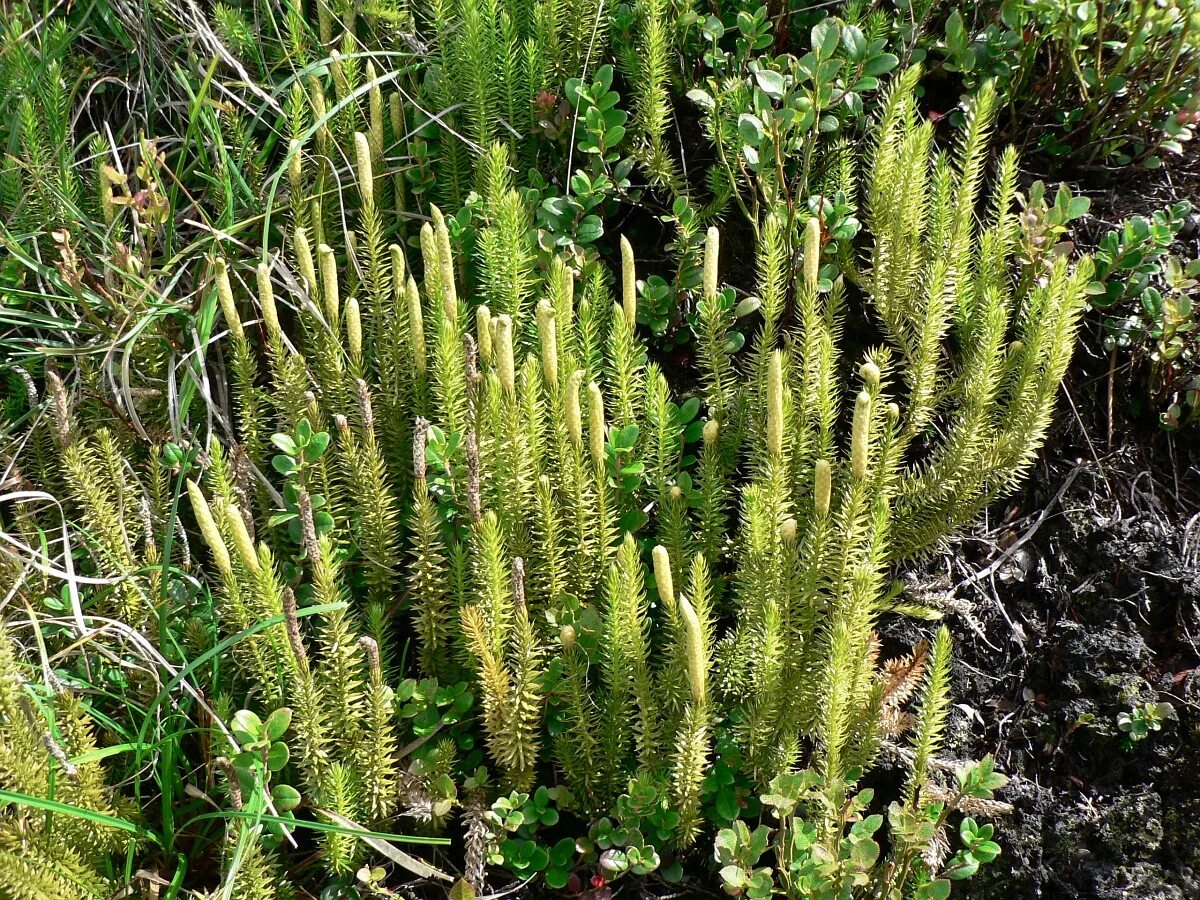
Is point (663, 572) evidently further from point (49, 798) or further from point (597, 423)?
point (49, 798)

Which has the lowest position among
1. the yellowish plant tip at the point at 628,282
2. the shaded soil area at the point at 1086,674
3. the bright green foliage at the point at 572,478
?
the shaded soil area at the point at 1086,674

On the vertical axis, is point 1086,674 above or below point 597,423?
below

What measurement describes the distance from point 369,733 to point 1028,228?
1.64 meters

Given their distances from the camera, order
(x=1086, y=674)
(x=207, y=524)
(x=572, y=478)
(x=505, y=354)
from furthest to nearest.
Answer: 1. (x=1086, y=674)
2. (x=572, y=478)
3. (x=505, y=354)
4. (x=207, y=524)

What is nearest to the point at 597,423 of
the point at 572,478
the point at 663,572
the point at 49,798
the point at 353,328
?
the point at 572,478

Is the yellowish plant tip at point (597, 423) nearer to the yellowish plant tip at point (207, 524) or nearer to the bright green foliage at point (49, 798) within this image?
the yellowish plant tip at point (207, 524)

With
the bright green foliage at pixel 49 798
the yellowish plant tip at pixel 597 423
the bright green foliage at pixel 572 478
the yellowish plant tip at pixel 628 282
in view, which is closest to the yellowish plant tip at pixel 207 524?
the bright green foliage at pixel 572 478

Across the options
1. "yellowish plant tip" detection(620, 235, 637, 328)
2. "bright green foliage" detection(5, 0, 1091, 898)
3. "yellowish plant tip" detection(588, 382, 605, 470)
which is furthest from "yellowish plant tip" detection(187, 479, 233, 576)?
"yellowish plant tip" detection(620, 235, 637, 328)

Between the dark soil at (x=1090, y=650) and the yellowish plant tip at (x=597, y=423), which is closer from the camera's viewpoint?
the yellowish plant tip at (x=597, y=423)

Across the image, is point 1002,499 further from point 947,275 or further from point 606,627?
point 606,627

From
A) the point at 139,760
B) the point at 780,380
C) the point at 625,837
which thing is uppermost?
the point at 780,380

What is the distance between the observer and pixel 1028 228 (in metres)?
2.20

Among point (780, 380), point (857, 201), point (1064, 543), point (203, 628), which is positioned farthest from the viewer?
point (857, 201)

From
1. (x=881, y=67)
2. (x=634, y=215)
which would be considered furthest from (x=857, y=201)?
(x=634, y=215)
